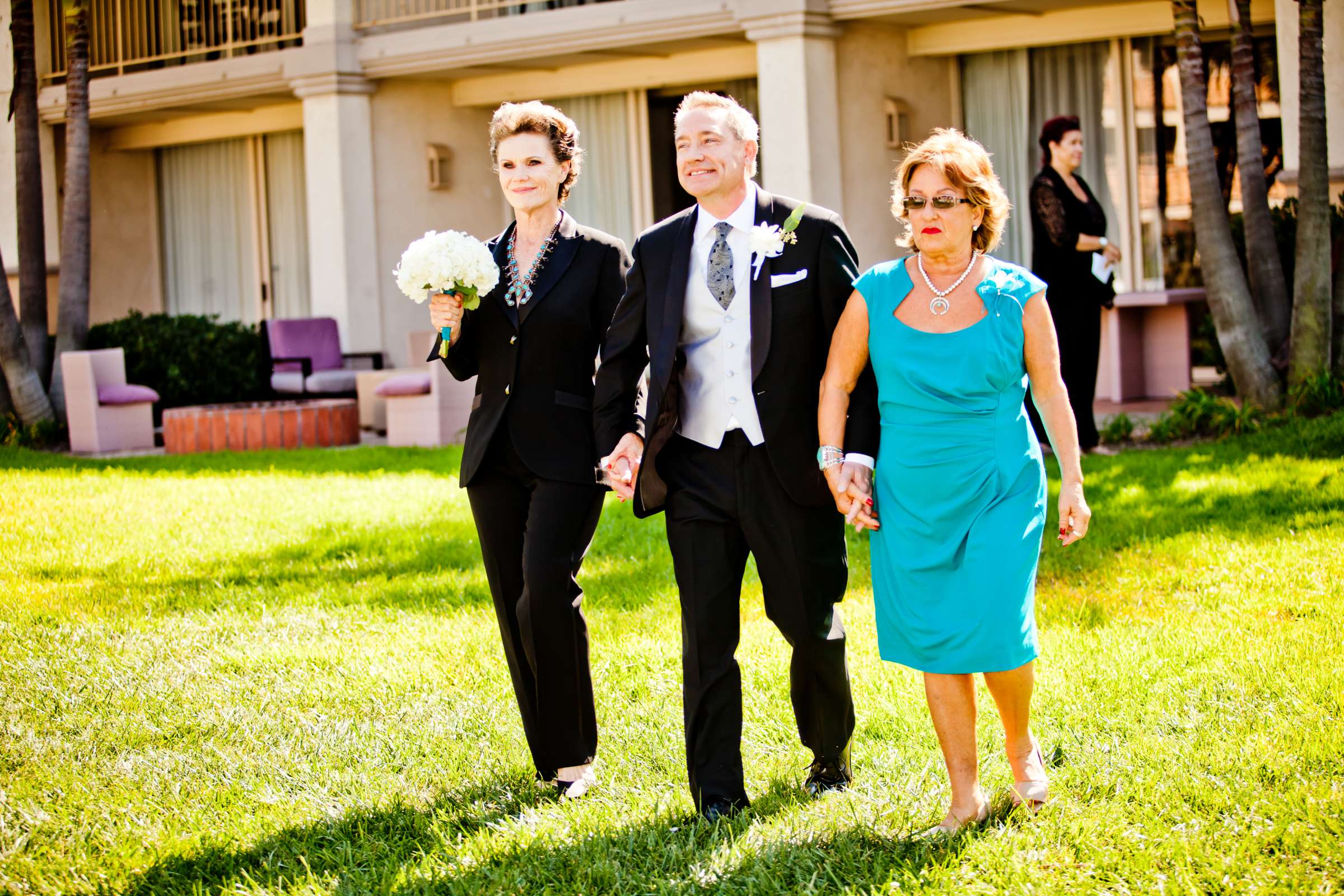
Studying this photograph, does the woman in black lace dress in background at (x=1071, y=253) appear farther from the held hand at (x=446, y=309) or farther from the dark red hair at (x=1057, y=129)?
the held hand at (x=446, y=309)

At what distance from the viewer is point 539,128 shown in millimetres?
4562

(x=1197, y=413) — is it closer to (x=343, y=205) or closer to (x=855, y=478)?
(x=855, y=478)

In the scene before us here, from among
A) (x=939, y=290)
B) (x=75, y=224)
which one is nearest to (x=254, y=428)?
(x=75, y=224)

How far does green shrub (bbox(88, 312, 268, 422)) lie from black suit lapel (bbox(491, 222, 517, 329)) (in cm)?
1194

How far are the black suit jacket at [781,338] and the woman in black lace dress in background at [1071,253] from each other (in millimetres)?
5692

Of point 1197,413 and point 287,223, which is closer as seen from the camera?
point 1197,413

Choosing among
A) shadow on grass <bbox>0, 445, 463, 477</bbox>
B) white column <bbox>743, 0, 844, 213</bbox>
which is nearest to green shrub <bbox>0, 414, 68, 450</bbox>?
shadow on grass <bbox>0, 445, 463, 477</bbox>

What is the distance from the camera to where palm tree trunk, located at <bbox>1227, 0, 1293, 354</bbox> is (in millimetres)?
10500

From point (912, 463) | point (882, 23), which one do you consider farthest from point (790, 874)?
point (882, 23)

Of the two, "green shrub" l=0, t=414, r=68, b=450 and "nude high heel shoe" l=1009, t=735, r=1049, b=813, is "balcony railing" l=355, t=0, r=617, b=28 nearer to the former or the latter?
"green shrub" l=0, t=414, r=68, b=450

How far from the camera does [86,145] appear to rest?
15.2 m

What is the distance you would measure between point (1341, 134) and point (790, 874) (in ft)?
34.3

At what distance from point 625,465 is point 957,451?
982mm

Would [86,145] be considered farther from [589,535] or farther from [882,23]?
[589,535]
